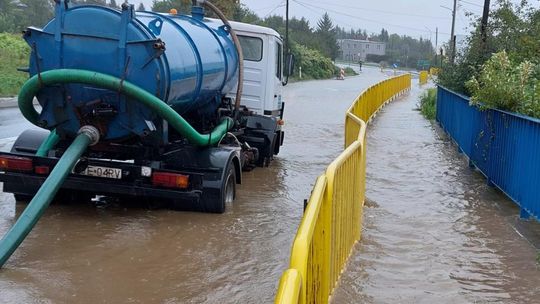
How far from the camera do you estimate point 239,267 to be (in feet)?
19.3

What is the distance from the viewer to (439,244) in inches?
269

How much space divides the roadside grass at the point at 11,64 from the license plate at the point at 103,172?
1855 centimetres

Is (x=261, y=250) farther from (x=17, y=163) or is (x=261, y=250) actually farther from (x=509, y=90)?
(x=509, y=90)

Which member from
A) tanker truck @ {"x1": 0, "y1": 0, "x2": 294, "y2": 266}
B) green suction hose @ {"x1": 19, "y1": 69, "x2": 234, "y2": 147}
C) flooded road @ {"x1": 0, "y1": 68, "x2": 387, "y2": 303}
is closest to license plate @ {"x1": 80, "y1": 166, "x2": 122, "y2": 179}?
tanker truck @ {"x1": 0, "y1": 0, "x2": 294, "y2": 266}

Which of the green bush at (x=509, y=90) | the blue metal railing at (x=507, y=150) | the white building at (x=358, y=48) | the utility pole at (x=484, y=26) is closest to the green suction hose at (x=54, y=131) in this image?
the blue metal railing at (x=507, y=150)

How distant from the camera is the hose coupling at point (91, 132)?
22.3 feet

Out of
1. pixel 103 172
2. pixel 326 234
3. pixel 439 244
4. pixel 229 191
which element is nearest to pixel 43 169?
pixel 103 172

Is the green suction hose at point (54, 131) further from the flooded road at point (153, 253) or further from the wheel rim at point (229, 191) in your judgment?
the wheel rim at point (229, 191)

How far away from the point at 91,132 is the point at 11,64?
27.6 meters

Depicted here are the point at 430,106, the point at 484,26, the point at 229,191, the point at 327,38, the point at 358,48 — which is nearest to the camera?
the point at 229,191

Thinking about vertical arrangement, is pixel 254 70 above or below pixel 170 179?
above

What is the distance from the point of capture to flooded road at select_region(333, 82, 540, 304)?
5.41m

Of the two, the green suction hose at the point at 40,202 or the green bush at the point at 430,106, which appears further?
the green bush at the point at 430,106

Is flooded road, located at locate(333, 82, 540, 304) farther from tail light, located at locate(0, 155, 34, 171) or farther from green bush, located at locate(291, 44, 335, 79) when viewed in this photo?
green bush, located at locate(291, 44, 335, 79)
